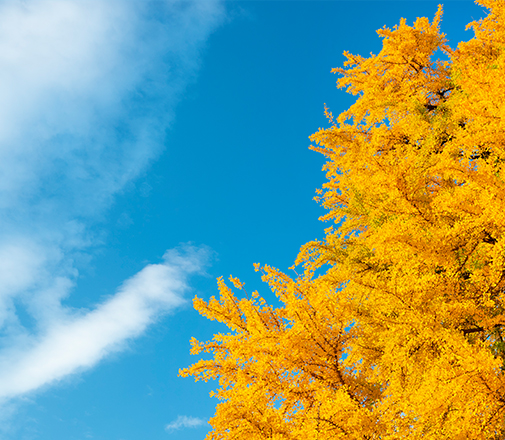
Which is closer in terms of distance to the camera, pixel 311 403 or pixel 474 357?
pixel 474 357

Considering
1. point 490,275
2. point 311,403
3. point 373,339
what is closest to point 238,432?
point 311,403

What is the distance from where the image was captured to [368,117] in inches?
439

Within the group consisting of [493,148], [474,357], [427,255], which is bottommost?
[474,357]

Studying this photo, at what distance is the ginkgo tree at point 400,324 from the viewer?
5.17m

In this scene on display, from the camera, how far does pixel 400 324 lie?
5496mm

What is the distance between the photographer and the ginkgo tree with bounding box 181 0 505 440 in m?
5.17

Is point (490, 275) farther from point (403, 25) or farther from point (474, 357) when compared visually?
point (403, 25)

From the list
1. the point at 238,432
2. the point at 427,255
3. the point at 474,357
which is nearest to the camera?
the point at 474,357

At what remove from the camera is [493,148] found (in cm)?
639

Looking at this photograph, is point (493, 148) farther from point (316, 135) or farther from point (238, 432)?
point (238, 432)

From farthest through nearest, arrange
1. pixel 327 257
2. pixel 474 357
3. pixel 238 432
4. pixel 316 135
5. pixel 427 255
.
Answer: pixel 316 135, pixel 327 257, pixel 238 432, pixel 427 255, pixel 474 357

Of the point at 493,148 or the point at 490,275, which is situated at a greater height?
the point at 493,148

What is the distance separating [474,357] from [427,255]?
5.18ft

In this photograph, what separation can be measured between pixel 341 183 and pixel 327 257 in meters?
2.62
